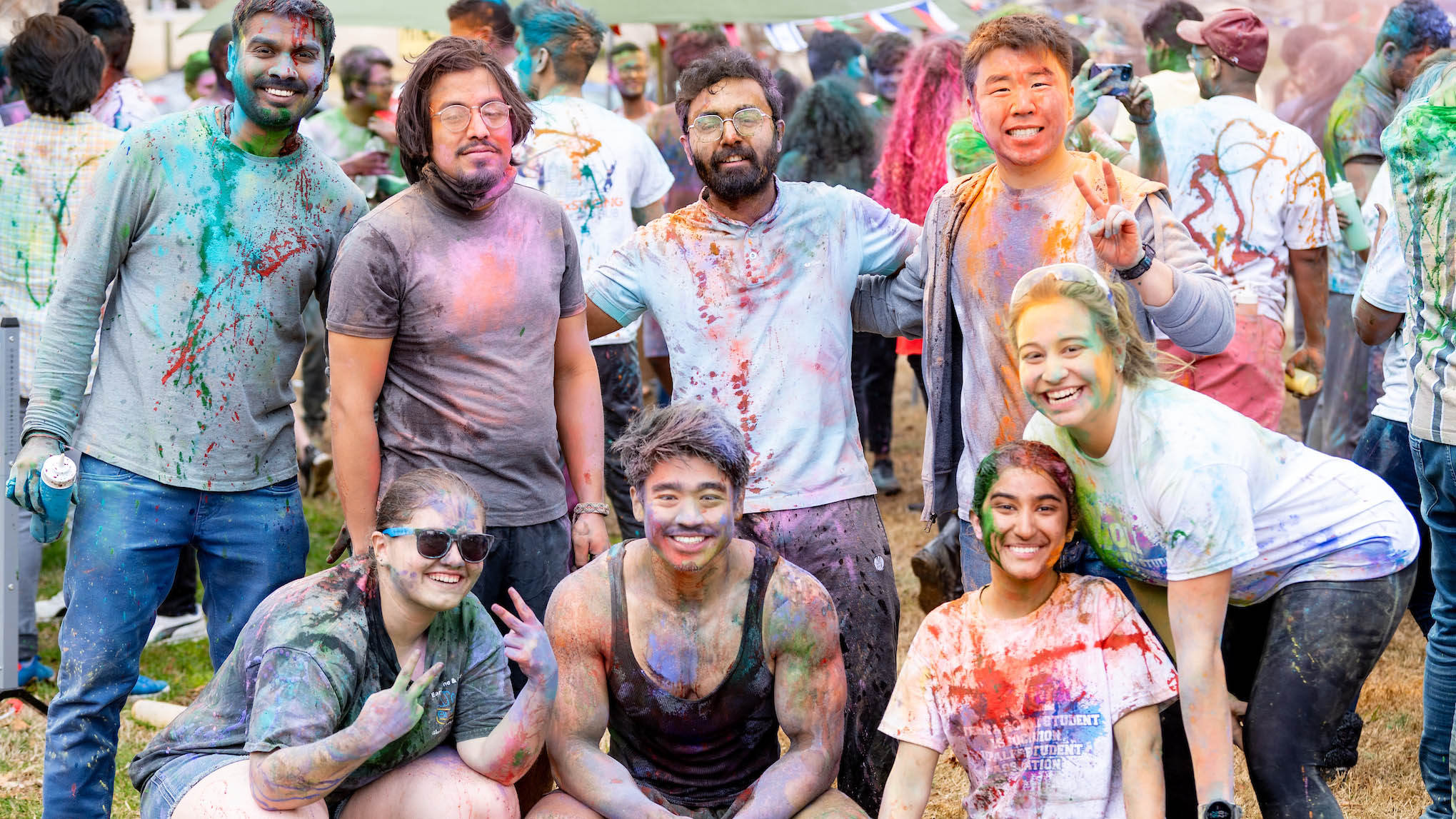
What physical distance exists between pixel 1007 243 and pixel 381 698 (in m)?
1.66

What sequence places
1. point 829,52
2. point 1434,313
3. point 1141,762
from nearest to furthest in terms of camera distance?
point 1141,762 → point 1434,313 → point 829,52

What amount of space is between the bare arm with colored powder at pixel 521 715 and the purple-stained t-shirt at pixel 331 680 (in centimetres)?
6

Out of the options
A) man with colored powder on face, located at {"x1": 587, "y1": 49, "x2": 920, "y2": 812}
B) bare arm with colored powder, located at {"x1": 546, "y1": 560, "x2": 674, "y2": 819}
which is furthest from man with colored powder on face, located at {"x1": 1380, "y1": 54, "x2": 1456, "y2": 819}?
bare arm with colored powder, located at {"x1": 546, "y1": 560, "x2": 674, "y2": 819}

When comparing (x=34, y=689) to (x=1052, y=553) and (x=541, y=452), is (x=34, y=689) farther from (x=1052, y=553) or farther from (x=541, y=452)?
(x=1052, y=553)

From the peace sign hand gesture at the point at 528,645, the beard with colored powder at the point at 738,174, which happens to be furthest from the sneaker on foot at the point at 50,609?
the beard with colored powder at the point at 738,174

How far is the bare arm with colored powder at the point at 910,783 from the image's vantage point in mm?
2801

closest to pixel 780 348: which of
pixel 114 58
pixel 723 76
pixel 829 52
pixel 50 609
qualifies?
pixel 723 76

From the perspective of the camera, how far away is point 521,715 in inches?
111

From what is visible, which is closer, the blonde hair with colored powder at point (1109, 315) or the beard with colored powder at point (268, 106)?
the blonde hair with colored powder at point (1109, 315)

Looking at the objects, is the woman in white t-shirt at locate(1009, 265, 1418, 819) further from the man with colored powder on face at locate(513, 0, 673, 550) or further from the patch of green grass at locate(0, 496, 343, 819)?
the patch of green grass at locate(0, 496, 343, 819)

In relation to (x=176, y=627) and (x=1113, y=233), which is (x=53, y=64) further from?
(x=1113, y=233)

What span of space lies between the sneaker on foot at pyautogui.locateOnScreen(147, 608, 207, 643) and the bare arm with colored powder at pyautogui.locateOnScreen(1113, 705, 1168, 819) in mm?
3704

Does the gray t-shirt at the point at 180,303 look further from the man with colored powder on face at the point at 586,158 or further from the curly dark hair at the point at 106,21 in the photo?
the curly dark hair at the point at 106,21

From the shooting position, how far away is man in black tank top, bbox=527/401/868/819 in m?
2.89
